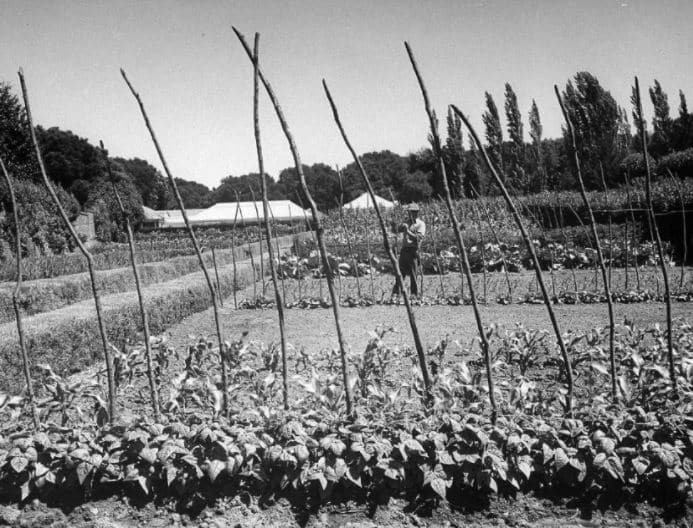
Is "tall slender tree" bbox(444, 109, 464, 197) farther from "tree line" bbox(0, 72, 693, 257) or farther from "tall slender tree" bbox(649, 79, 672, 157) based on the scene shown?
"tall slender tree" bbox(649, 79, 672, 157)

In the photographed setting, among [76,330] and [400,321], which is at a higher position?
[76,330]

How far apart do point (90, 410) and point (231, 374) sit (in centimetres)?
115

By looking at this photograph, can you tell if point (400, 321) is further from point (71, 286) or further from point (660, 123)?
point (660, 123)

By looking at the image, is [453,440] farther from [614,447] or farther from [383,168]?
[383,168]

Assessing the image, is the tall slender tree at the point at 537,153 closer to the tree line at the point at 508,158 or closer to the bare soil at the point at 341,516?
the tree line at the point at 508,158

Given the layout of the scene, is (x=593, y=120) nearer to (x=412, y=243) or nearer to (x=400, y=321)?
(x=412, y=243)

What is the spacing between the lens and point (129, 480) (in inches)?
95.1

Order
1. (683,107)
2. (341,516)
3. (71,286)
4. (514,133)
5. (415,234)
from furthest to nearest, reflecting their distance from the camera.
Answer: (514,133)
(683,107)
(71,286)
(415,234)
(341,516)

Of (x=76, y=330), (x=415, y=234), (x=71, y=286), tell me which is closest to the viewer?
(x=76, y=330)

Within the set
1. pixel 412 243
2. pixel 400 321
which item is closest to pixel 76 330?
pixel 400 321

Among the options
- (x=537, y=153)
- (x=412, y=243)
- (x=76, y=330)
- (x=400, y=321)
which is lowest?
(x=400, y=321)

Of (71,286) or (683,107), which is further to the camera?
(683,107)

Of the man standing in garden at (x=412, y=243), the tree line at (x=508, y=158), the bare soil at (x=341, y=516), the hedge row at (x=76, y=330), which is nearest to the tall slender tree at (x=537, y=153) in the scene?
the tree line at (x=508, y=158)

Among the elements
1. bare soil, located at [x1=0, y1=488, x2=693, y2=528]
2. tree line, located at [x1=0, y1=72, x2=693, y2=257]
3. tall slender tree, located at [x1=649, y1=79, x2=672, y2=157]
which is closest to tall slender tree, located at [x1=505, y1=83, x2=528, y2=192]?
tree line, located at [x1=0, y1=72, x2=693, y2=257]
